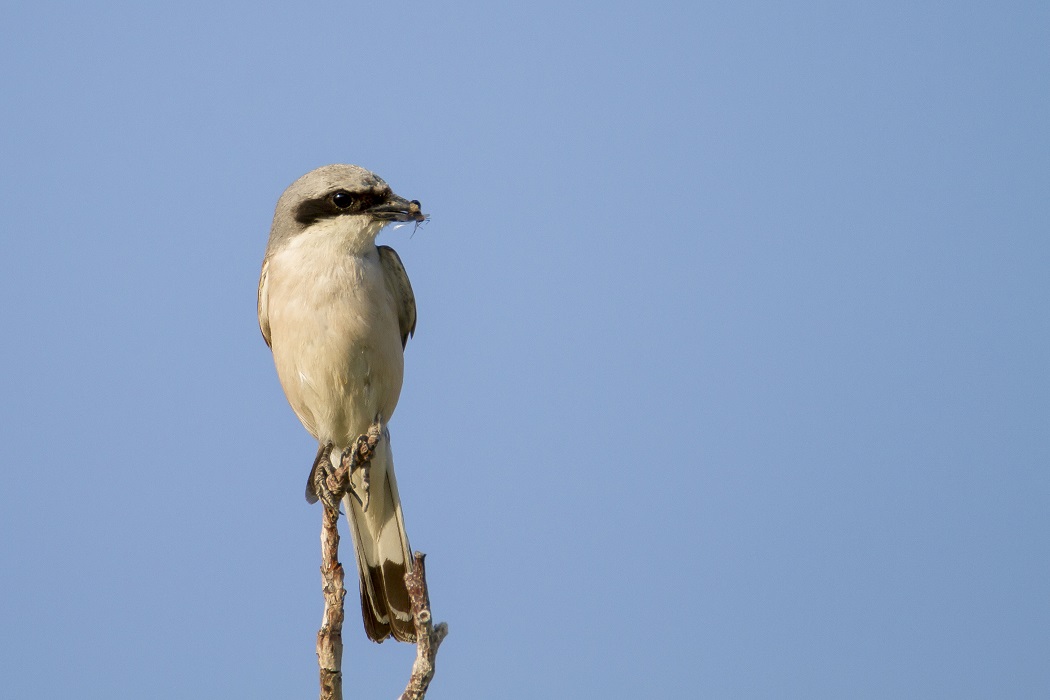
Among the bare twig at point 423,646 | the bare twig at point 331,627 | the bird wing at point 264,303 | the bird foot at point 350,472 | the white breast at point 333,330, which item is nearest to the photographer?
the bare twig at point 423,646

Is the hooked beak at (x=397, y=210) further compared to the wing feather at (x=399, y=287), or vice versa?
the wing feather at (x=399, y=287)

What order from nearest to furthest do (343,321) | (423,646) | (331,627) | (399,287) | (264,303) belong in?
1. (423,646)
2. (331,627)
3. (343,321)
4. (264,303)
5. (399,287)

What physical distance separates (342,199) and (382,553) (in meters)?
1.73

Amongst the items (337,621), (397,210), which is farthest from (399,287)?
(337,621)

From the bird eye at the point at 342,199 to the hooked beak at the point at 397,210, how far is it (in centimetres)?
9

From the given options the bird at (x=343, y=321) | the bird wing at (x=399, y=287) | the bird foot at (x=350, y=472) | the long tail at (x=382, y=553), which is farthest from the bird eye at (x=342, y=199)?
the long tail at (x=382, y=553)

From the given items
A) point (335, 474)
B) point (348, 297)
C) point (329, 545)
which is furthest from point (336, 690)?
point (348, 297)

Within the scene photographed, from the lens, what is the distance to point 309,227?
4828 millimetres

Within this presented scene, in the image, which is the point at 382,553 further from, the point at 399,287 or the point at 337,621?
the point at 337,621

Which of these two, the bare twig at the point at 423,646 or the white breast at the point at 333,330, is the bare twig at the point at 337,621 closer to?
the bare twig at the point at 423,646

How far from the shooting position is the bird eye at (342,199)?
15.5 ft

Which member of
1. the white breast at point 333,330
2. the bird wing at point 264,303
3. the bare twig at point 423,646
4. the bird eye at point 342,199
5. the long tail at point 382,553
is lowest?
the bare twig at point 423,646

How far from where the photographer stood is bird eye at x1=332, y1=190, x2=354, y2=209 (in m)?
4.73

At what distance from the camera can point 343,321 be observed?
4.67 meters
